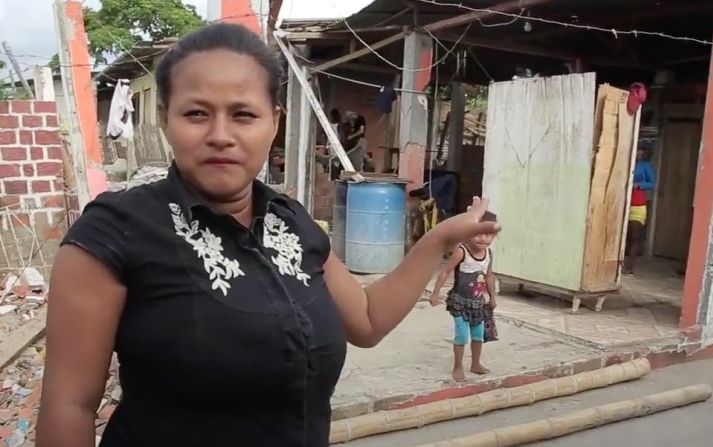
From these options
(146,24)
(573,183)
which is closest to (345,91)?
(573,183)

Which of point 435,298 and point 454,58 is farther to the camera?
point 454,58

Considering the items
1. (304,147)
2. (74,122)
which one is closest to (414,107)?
(304,147)

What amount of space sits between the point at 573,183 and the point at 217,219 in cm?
495

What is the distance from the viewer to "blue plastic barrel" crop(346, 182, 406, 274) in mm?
7074

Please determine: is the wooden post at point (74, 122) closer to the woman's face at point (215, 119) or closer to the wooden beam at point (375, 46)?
the wooden beam at point (375, 46)

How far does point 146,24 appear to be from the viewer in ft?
72.7

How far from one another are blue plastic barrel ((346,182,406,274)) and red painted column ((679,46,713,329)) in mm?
2952

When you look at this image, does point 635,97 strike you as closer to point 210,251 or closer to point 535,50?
point 535,50

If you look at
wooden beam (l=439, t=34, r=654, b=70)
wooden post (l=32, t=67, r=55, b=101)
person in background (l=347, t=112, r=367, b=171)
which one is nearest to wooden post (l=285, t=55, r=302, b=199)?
person in background (l=347, t=112, r=367, b=171)

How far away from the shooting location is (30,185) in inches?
234

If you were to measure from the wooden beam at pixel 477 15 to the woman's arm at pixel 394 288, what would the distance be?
5.25m

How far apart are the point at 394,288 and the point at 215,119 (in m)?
0.63

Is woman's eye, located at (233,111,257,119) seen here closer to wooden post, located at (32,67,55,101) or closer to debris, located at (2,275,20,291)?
debris, located at (2,275,20,291)

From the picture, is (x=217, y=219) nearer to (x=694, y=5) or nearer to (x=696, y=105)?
(x=694, y=5)
